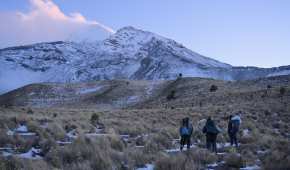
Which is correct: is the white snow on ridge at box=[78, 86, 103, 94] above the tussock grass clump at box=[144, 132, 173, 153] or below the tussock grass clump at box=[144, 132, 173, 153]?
above

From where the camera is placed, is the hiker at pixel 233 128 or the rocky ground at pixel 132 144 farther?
the hiker at pixel 233 128

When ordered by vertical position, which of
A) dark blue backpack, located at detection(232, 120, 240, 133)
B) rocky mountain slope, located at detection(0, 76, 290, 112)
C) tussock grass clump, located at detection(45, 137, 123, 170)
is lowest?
tussock grass clump, located at detection(45, 137, 123, 170)

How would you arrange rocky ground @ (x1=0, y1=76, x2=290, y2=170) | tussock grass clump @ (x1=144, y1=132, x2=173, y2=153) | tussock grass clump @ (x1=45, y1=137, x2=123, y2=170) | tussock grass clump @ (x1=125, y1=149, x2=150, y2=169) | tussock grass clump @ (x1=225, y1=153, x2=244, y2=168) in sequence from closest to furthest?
tussock grass clump @ (x1=45, y1=137, x2=123, y2=170), rocky ground @ (x1=0, y1=76, x2=290, y2=170), tussock grass clump @ (x1=125, y1=149, x2=150, y2=169), tussock grass clump @ (x1=225, y1=153, x2=244, y2=168), tussock grass clump @ (x1=144, y1=132, x2=173, y2=153)

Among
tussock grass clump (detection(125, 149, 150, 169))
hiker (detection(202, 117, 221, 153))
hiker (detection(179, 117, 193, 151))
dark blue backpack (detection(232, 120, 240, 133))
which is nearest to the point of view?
tussock grass clump (detection(125, 149, 150, 169))

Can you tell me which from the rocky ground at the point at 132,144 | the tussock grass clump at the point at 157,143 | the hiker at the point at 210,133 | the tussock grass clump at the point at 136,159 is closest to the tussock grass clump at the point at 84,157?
the rocky ground at the point at 132,144

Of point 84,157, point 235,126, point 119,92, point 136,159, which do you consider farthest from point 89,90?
point 84,157

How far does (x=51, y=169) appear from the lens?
33.3ft

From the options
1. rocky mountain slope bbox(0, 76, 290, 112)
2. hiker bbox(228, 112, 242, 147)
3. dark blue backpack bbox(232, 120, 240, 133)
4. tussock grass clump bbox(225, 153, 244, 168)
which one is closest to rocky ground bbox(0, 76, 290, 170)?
tussock grass clump bbox(225, 153, 244, 168)

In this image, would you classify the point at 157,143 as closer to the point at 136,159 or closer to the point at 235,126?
the point at 235,126

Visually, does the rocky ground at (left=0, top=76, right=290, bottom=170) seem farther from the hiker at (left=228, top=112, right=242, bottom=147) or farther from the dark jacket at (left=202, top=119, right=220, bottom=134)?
the dark jacket at (left=202, top=119, right=220, bottom=134)

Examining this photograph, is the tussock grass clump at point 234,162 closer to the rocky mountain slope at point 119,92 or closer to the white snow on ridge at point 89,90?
the rocky mountain slope at point 119,92

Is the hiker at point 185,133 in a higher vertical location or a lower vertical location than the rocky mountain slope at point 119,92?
lower

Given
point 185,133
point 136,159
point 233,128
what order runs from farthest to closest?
point 233,128 < point 185,133 < point 136,159

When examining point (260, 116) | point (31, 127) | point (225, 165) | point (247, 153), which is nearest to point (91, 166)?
point (225, 165)
